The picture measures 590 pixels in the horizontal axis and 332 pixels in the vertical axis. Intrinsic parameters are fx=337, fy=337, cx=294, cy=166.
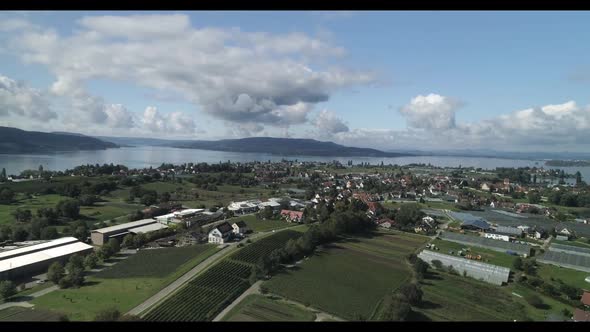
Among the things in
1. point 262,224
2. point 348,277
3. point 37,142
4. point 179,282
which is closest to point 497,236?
point 348,277

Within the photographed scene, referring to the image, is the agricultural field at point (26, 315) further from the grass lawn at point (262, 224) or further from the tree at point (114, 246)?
the grass lawn at point (262, 224)

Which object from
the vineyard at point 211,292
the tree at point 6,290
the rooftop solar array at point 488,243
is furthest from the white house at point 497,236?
the tree at point 6,290

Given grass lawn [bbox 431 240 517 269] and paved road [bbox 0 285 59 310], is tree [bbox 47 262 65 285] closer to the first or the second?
paved road [bbox 0 285 59 310]

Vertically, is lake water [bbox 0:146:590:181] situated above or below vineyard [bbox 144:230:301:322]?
above

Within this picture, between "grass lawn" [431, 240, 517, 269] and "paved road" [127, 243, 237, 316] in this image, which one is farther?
"grass lawn" [431, 240, 517, 269]

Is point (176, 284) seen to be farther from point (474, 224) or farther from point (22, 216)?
point (474, 224)

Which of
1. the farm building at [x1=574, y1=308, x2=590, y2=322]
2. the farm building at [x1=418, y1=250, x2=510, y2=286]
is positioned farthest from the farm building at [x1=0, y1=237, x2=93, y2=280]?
the farm building at [x1=574, y1=308, x2=590, y2=322]
